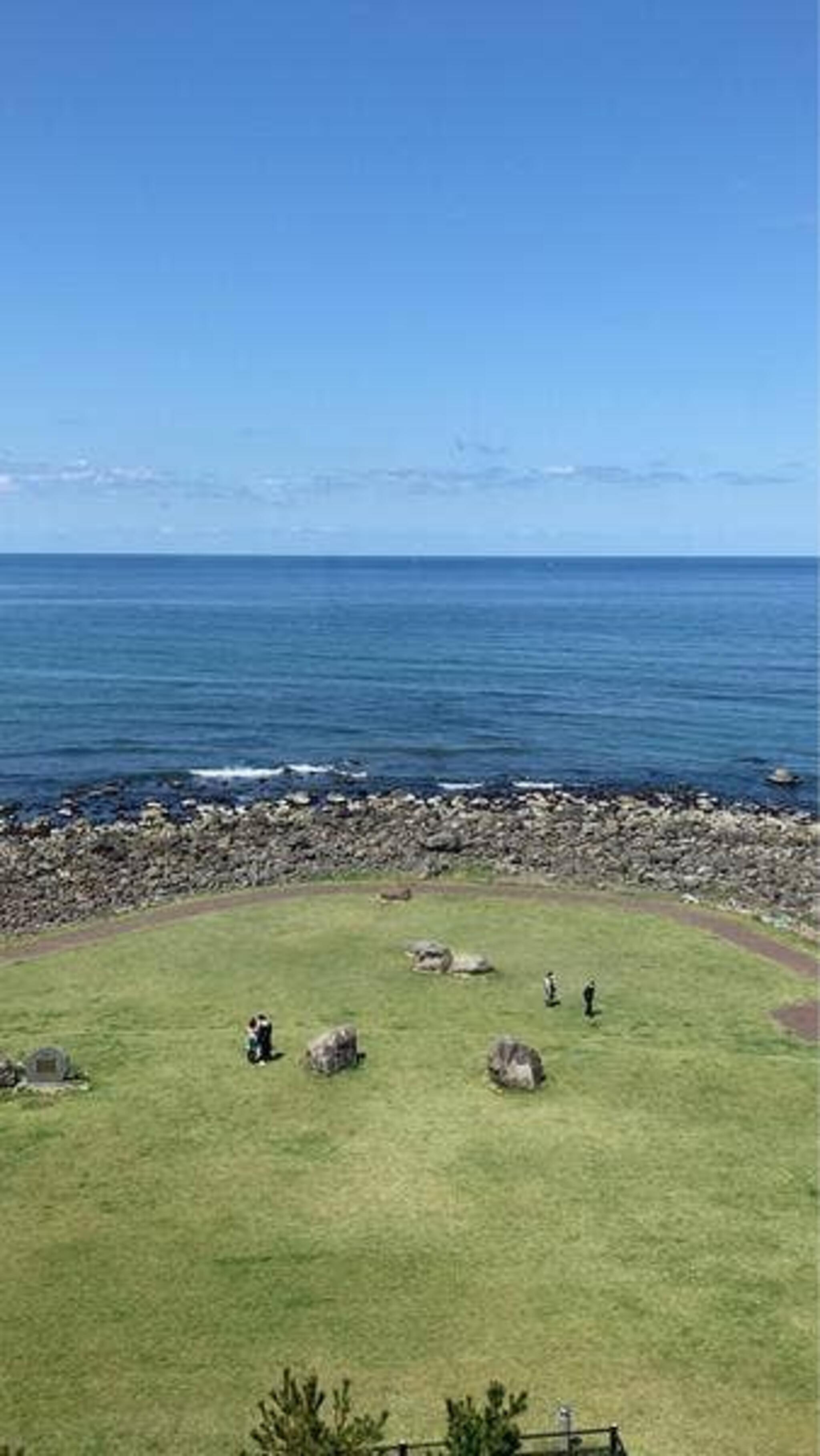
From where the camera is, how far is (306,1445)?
580 inches

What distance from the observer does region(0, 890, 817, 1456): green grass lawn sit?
21.7 meters

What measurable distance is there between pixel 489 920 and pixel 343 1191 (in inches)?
804

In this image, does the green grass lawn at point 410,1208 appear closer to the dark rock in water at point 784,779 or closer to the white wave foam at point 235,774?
the white wave foam at point 235,774

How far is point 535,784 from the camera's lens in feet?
259

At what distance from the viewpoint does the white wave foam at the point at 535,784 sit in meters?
77.6

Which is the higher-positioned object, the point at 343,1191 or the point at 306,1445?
the point at 306,1445

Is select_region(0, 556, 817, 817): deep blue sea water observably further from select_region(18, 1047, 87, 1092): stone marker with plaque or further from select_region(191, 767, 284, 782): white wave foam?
select_region(18, 1047, 87, 1092): stone marker with plaque

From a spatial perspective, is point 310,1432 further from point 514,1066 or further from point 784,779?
point 784,779

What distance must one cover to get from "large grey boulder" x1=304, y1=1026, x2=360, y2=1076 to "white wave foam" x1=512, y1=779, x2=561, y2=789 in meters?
44.3

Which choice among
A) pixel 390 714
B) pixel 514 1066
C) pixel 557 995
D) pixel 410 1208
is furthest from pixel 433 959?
pixel 390 714

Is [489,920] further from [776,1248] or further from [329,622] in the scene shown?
[329,622]

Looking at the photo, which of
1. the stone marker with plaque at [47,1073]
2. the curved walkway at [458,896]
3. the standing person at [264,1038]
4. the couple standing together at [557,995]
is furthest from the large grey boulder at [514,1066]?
the stone marker with plaque at [47,1073]

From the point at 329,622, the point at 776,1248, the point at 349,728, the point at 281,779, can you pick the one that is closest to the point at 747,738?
the point at 349,728

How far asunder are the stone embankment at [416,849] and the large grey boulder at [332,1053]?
18802 millimetres
